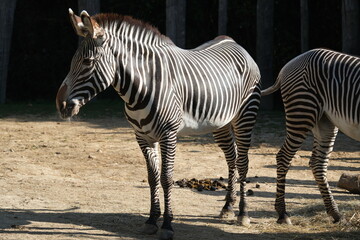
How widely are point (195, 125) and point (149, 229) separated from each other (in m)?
1.10

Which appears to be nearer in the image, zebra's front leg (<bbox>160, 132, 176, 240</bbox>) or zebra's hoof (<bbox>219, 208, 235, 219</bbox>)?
zebra's front leg (<bbox>160, 132, 176, 240</bbox>)

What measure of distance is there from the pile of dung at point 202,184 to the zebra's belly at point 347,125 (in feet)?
7.02

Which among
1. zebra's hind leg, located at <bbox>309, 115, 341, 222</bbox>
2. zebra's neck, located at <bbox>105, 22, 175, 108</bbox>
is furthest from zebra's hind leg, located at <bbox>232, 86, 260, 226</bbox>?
zebra's neck, located at <bbox>105, 22, 175, 108</bbox>

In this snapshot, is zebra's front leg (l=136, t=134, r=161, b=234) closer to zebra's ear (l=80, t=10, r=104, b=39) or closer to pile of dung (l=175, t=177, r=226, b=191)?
zebra's ear (l=80, t=10, r=104, b=39)

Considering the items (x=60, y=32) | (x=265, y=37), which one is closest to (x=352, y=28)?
(x=265, y=37)

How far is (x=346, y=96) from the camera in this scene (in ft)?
20.2

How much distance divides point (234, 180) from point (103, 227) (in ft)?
5.43

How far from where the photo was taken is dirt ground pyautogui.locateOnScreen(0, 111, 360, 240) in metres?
6.05

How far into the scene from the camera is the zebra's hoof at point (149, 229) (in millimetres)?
5881

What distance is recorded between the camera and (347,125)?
20.0 feet

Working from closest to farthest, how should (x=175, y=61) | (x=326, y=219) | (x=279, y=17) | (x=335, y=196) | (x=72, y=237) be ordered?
(x=72, y=237) < (x=175, y=61) < (x=326, y=219) < (x=335, y=196) < (x=279, y=17)

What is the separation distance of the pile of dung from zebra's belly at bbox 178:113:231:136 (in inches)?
65.3

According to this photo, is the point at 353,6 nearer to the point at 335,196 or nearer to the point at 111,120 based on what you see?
the point at 111,120

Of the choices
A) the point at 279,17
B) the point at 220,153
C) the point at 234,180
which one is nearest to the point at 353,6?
the point at 279,17
